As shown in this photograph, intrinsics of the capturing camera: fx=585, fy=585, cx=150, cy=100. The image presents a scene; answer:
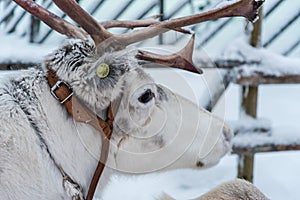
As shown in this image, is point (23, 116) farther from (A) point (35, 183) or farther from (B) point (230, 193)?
(B) point (230, 193)

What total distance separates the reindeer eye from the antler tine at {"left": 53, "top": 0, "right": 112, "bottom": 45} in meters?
0.20

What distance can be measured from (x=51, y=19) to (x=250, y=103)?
1.92 m

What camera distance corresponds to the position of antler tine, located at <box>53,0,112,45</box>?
1.71m

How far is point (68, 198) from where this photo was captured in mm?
1694

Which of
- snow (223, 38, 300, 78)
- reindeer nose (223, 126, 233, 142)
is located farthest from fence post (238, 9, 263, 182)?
reindeer nose (223, 126, 233, 142)

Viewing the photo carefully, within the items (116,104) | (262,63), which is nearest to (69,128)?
(116,104)

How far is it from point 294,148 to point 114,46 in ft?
6.54

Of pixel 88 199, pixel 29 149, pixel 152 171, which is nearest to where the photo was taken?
pixel 29 149

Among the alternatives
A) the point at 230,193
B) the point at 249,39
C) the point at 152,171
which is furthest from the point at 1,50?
the point at 230,193

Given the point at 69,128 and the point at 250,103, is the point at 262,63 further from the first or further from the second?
the point at 69,128

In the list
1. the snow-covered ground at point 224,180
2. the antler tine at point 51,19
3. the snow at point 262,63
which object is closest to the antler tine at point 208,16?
the antler tine at point 51,19

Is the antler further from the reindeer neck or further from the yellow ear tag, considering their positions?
the reindeer neck

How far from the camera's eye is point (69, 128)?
171 cm

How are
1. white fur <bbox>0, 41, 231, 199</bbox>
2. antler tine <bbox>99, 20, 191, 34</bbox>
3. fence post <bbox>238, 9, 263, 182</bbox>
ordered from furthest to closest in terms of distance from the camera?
fence post <bbox>238, 9, 263, 182</bbox> → antler tine <bbox>99, 20, 191, 34</bbox> → white fur <bbox>0, 41, 231, 199</bbox>
